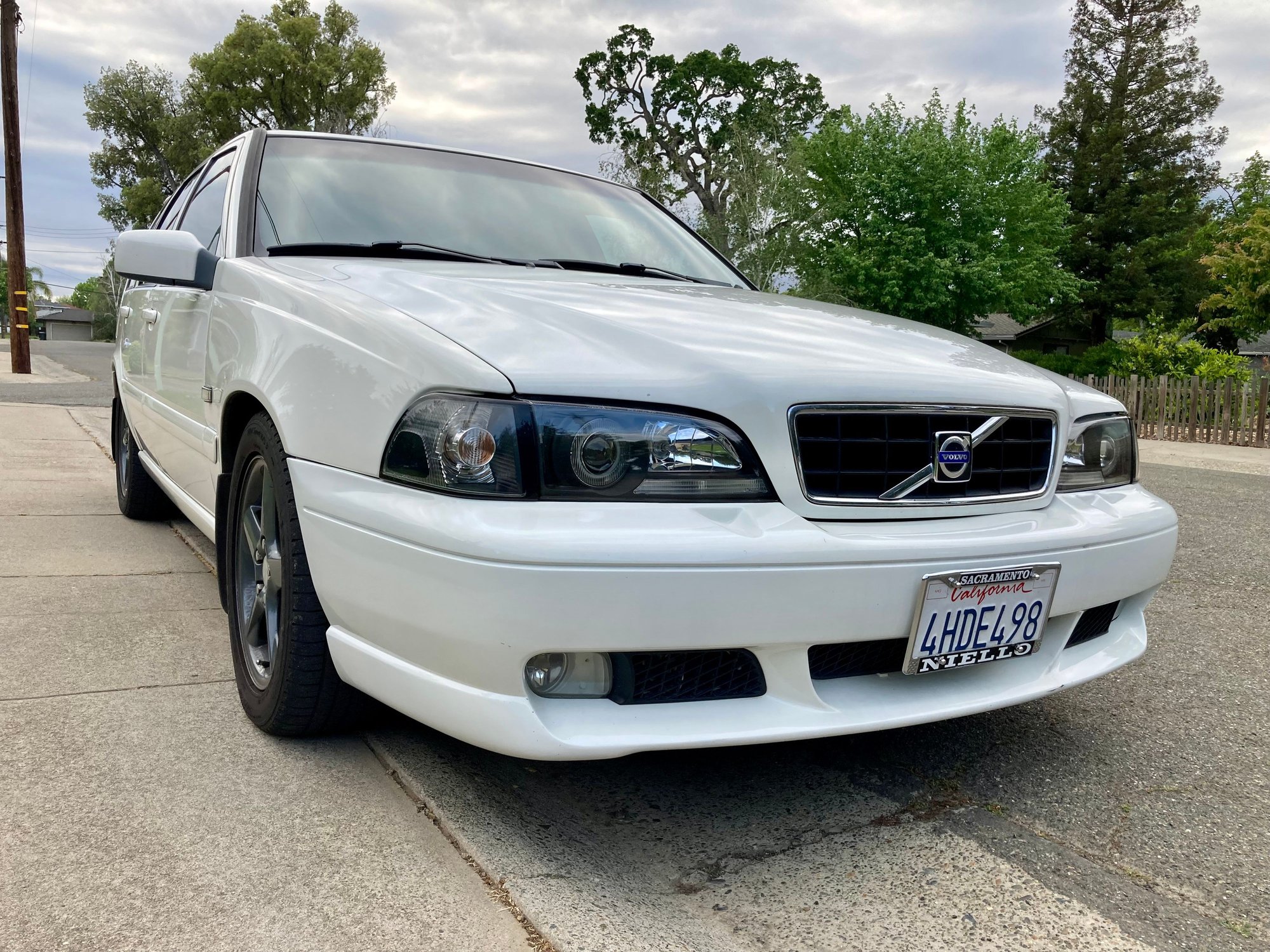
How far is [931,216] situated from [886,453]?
31.2 meters

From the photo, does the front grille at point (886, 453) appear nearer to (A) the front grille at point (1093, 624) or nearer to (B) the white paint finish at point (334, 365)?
(A) the front grille at point (1093, 624)

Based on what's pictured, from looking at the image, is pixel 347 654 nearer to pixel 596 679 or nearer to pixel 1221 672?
pixel 596 679

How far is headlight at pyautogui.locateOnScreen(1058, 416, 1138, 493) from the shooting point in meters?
2.33

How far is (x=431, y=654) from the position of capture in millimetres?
1769

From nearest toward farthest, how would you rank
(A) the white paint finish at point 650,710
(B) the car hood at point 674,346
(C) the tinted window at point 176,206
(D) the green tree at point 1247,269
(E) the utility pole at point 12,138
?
(A) the white paint finish at point 650,710, (B) the car hood at point 674,346, (C) the tinted window at point 176,206, (E) the utility pole at point 12,138, (D) the green tree at point 1247,269

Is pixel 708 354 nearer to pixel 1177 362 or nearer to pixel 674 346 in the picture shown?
pixel 674 346

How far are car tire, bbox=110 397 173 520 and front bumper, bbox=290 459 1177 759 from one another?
3196 millimetres

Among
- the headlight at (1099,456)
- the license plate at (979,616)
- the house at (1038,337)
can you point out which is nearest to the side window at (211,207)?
the license plate at (979,616)

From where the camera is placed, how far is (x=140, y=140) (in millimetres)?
44219

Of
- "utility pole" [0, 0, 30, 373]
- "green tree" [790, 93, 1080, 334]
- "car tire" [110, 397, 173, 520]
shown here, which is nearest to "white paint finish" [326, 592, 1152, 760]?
"car tire" [110, 397, 173, 520]

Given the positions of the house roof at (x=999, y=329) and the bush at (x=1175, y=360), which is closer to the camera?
the bush at (x=1175, y=360)

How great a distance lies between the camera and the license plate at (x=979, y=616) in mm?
1847

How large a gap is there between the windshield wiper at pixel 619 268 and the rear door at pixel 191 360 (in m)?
1.00

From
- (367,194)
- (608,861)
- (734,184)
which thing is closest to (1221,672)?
(608,861)
